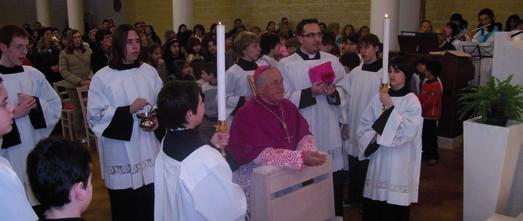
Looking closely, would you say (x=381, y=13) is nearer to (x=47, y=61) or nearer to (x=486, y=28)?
(x=486, y=28)

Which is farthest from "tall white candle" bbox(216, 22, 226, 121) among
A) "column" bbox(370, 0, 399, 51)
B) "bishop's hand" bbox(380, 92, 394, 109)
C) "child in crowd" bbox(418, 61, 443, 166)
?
"column" bbox(370, 0, 399, 51)

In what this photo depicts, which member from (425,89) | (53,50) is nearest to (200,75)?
(425,89)

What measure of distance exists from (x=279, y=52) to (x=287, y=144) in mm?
2354

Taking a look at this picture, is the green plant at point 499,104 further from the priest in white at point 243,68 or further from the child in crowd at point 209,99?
the child in crowd at point 209,99

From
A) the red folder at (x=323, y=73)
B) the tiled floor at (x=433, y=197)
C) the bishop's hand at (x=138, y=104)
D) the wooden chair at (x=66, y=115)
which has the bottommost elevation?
the tiled floor at (x=433, y=197)

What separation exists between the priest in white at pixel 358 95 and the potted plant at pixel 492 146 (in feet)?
3.10

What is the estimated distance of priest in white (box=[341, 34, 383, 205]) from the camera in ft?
14.1

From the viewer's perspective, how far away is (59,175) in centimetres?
172

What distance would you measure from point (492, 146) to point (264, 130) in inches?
59.5

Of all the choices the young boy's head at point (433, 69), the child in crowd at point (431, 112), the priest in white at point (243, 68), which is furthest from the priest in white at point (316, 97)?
the young boy's head at point (433, 69)

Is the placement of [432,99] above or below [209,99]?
below

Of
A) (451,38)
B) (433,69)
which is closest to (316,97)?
(433,69)

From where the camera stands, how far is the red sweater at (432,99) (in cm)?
618

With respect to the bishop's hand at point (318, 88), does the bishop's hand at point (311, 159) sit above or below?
below
